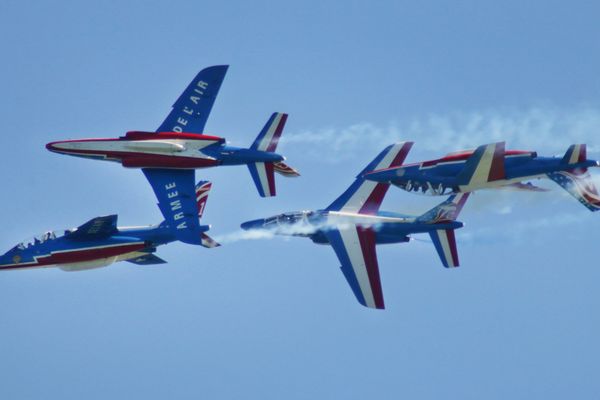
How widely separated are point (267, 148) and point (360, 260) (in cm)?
815

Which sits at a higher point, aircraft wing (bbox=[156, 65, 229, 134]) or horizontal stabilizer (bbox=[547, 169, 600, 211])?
aircraft wing (bbox=[156, 65, 229, 134])

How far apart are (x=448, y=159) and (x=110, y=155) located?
18996 millimetres

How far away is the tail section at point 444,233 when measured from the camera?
221 ft

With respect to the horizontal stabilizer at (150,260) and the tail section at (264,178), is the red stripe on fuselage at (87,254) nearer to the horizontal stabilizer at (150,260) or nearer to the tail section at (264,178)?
the horizontal stabilizer at (150,260)

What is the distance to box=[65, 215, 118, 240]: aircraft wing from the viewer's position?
2766 inches

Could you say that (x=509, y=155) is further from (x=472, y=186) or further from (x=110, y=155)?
(x=110, y=155)

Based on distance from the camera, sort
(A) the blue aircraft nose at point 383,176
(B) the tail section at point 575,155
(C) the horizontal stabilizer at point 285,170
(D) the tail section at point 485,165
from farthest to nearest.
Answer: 1. (C) the horizontal stabilizer at point 285,170
2. (A) the blue aircraft nose at point 383,176
3. (D) the tail section at point 485,165
4. (B) the tail section at point 575,155

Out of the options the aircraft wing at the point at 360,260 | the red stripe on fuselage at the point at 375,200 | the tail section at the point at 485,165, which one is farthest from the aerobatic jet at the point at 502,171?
the aircraft wing at the point at 360,260

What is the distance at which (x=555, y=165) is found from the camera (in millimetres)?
65750

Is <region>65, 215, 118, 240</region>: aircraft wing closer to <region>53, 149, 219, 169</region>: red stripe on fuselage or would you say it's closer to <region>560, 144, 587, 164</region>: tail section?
<region>53, 149, 219, 169</region>: red stripe on fuselage

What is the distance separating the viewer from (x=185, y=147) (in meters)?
70.3

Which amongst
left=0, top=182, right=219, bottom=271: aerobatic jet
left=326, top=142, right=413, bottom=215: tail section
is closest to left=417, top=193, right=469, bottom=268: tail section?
left=326, top=142, right=413, bottom=215: tail section

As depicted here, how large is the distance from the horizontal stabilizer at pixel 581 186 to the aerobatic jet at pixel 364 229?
5898 millimetres

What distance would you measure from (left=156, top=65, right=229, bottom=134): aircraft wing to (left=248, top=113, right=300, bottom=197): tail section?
420cm
